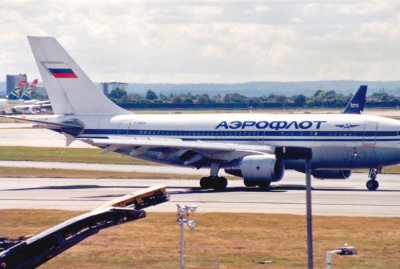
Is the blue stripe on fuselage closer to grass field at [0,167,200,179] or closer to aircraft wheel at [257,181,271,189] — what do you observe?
aircraft wheel at [257,181,271,189]

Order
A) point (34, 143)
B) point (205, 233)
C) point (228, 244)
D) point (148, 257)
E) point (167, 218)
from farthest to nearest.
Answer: point (34, 143)
point (167, 218)
point (205, 233)
point (228, 244)
point (148, 257)

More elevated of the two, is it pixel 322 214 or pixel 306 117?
pixel 306 117

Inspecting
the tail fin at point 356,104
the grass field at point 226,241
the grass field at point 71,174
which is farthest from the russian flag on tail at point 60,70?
the tail fin at point 356,104

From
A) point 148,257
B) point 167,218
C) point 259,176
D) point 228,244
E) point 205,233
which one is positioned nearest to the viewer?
point 148,257

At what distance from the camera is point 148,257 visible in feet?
89.4

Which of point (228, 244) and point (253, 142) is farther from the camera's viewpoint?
point (253, 142)

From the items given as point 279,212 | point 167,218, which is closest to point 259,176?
point 279,212

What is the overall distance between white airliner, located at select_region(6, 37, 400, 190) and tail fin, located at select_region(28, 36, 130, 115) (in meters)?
0.06

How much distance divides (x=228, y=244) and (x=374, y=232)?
5856mm

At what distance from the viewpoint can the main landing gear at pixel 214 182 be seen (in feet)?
158

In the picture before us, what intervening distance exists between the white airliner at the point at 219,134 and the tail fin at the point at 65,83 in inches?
2.4

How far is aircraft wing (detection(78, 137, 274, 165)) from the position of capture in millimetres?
47062

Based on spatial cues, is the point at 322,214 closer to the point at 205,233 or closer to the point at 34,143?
the point at 205,233

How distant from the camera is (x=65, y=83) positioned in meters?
52.8
